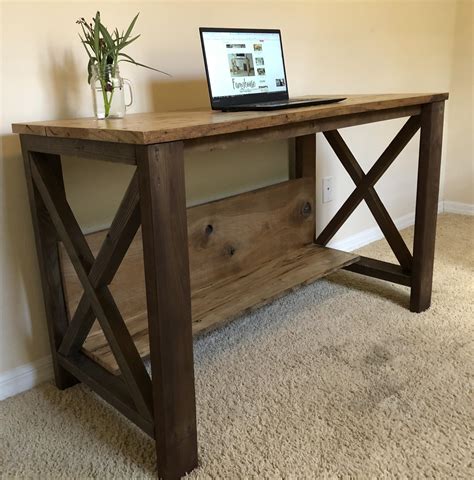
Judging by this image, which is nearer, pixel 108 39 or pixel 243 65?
pixel 108 39

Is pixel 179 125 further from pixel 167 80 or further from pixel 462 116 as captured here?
pixel 462 116

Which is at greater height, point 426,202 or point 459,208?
point 426,202

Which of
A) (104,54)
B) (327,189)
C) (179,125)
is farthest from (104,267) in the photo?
(327,189)

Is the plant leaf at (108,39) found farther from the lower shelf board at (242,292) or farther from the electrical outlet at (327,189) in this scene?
the electrical outlet at (327,189)

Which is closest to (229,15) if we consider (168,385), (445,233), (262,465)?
(168,385)

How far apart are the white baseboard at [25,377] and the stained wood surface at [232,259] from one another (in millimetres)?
165

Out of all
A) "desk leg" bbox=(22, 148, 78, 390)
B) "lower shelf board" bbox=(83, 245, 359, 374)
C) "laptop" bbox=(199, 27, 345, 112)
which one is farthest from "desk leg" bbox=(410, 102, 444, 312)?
"desk leg" bbox=(22, 148, 78, 390)

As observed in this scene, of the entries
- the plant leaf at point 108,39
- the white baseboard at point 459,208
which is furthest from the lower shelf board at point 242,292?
the white baseboard at point 459,208

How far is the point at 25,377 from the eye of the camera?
136cm

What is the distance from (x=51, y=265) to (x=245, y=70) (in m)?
0.72

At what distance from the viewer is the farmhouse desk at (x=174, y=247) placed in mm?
923

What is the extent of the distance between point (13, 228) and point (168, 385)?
23.4 inches

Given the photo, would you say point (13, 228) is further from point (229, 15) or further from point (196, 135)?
point (229, 15)

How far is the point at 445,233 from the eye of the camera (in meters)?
2.52
